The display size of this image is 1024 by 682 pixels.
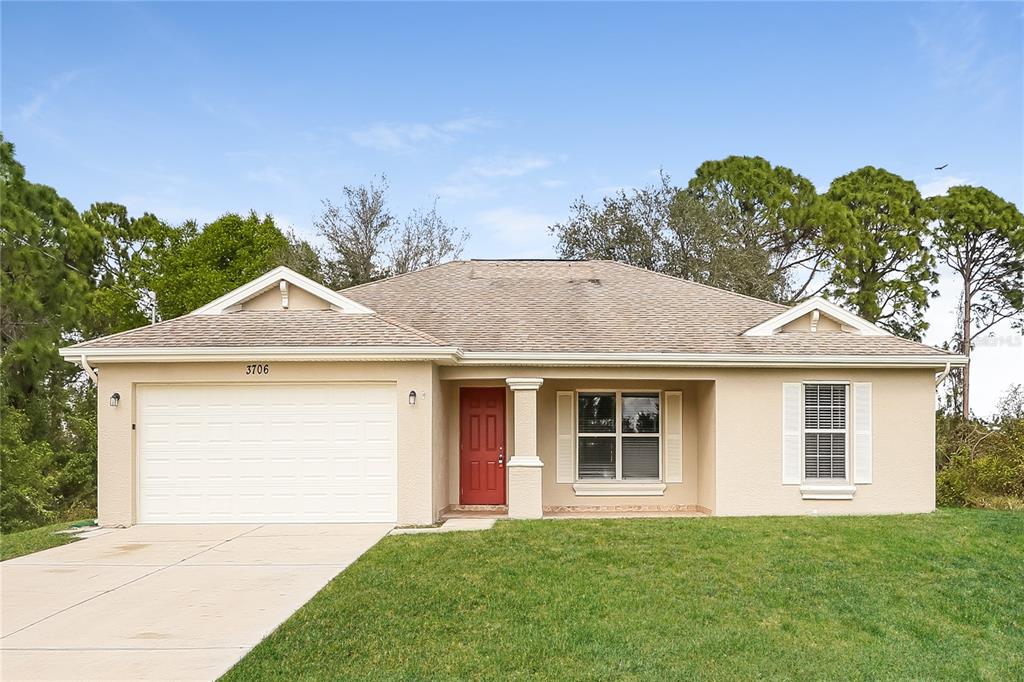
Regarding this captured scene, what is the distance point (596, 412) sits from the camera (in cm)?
1503

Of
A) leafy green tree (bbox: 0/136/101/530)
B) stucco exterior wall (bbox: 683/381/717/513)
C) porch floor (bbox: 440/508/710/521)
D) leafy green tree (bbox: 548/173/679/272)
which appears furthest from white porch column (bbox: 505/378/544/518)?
leafy green tree (bbox: 548/173/679/272)

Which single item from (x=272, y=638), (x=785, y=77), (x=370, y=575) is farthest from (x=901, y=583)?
(x=785, y=77)

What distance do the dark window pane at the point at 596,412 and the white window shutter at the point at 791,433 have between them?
3088 mm

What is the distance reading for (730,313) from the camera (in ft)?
52.7

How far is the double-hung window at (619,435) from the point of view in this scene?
49.0 ft

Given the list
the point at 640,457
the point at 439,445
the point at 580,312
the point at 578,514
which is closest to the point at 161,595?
the point at 439,445

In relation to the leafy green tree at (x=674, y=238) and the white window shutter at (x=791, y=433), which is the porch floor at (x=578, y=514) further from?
the leafy green tree at (x=674, y=238)

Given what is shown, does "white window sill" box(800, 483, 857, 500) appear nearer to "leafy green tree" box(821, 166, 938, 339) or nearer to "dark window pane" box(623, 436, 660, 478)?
"dark window pane" box(623, 436, 660, 478)

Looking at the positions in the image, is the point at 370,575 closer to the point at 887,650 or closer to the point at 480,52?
the point at 887,650

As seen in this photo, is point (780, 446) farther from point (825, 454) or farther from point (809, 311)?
point (809, 311)

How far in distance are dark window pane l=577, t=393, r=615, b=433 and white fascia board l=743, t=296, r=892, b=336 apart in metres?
2.83

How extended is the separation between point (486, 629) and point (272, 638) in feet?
6.15

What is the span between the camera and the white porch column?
13320 mm

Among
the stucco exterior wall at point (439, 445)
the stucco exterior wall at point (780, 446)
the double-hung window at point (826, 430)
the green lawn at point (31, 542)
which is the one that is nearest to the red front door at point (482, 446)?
the stucco exterior wall at point (439, 445)
